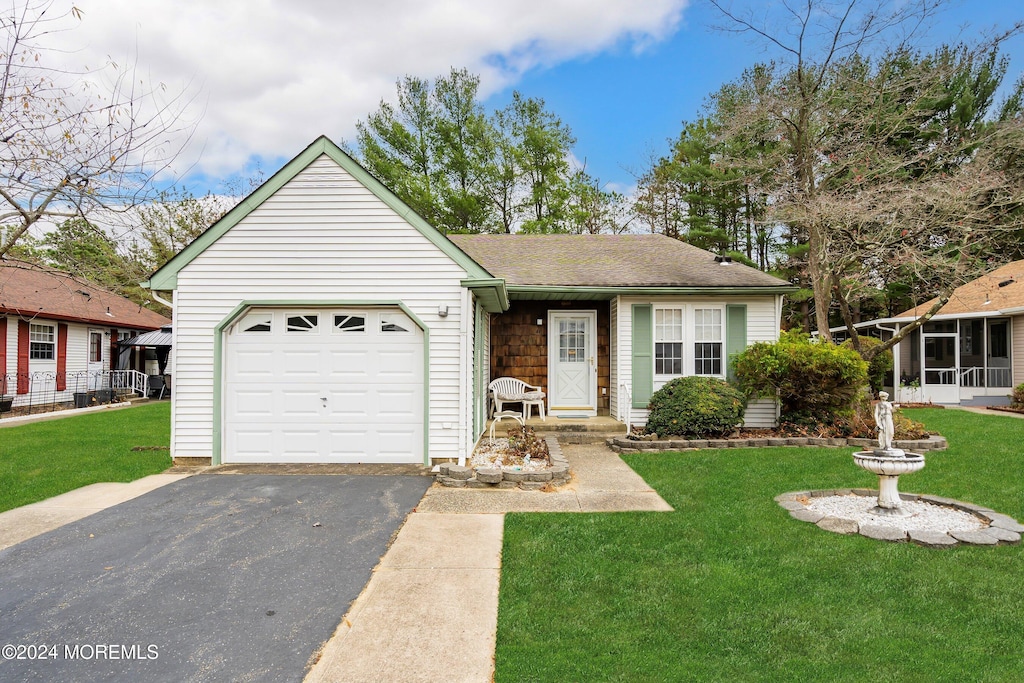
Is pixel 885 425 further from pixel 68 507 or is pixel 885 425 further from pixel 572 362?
pixel 68 507

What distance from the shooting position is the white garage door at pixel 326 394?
790 cm

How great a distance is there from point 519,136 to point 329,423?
71.0 ft

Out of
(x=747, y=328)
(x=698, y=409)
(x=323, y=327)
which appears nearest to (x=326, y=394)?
(x=323, y=327)

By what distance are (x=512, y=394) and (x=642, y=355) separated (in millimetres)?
2756

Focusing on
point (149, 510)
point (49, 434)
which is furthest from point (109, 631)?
point (49, 434)

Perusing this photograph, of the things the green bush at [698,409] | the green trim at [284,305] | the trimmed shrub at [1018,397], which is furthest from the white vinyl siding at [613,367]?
the trimmed shrub at [1018,397]

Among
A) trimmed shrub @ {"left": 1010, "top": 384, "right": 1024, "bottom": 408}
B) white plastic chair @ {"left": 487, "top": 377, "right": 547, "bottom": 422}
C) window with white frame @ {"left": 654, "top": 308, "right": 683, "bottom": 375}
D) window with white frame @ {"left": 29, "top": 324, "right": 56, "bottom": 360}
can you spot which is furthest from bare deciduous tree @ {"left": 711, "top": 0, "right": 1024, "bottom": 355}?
window with white frame @ {"left": 29, "top": 324, "right": 56, "bottom": 360}

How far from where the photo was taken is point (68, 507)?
5.94m

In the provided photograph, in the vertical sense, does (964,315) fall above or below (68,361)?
above

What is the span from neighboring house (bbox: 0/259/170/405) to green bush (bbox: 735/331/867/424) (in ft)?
52.3

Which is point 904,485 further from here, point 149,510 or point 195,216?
point 195,216

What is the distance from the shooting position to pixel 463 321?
7.70m

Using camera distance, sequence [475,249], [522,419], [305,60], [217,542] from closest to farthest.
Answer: [217,542] → [522,419] → [305,60] → [475,249]

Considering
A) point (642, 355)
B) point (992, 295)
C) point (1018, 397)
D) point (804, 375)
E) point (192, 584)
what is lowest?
point (192, 584)
